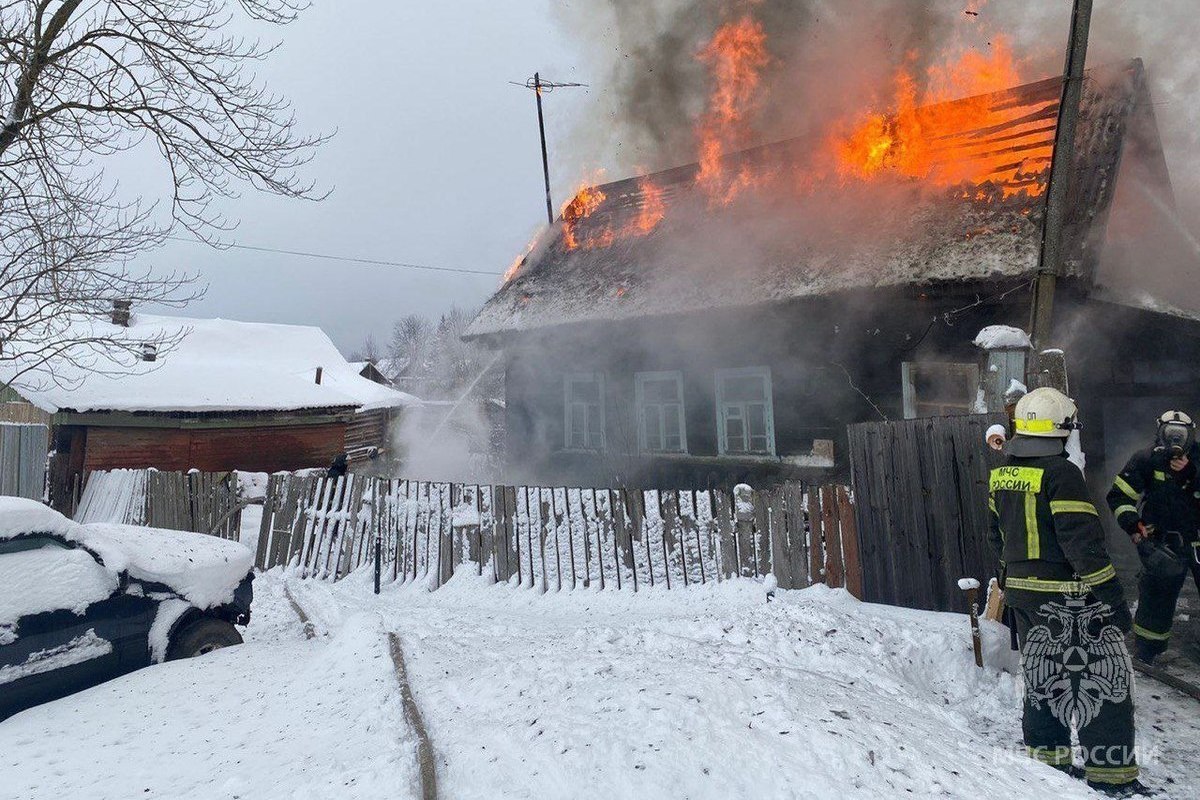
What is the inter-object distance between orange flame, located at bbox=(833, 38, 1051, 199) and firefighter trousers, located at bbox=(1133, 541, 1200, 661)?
5738 millimetres

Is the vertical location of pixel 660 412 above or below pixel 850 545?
above

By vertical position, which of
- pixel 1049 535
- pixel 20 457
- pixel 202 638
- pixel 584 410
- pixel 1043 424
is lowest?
pixel 202 638

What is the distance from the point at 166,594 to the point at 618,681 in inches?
175

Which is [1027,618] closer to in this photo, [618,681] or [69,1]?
[618,681]

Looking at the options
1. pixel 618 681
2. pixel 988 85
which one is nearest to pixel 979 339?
pixel 618 681

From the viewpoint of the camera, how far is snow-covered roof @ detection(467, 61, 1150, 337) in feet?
25.9

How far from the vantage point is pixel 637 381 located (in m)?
11.7

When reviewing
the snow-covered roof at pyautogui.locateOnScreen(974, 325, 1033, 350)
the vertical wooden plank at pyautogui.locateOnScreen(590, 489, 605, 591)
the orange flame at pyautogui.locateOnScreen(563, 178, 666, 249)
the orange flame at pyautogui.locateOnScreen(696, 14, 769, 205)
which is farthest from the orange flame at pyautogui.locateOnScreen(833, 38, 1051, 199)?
the vertical wooden plank at pyautogui.locateOnScreen(590, 489, 605, 591)

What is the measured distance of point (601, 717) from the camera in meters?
3.28

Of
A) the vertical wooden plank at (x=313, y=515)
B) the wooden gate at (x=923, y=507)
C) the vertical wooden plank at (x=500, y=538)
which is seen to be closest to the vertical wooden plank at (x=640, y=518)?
the vertical wooden plank at (x=500, y=538)

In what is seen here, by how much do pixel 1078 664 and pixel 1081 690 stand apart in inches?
5.3

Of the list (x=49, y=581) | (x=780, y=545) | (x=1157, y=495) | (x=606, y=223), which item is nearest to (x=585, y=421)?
(x=606, y=223)

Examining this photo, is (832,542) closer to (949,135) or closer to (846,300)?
(846,300)

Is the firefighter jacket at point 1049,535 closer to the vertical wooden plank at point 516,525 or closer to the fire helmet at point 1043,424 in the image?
the fire helmet at point 1043,424
